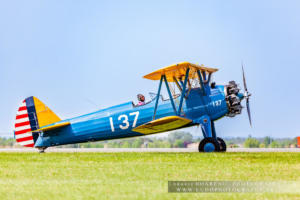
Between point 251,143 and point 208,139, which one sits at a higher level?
point 208,139

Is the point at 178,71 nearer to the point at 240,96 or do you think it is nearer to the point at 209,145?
the point at 240,96

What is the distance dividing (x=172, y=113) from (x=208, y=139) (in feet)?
6.02

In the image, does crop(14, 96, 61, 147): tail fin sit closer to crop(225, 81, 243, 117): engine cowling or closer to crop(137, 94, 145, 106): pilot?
crop(137, 94, 145, 106): pilot

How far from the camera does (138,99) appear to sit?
19.0 m

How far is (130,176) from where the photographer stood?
33.7ft

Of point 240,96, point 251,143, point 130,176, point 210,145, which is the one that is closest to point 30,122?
point 210,145

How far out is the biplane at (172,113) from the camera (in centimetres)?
1750

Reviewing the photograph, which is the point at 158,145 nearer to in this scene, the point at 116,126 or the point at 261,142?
the point at 261,142

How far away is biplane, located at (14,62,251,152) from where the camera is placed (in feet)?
57.4

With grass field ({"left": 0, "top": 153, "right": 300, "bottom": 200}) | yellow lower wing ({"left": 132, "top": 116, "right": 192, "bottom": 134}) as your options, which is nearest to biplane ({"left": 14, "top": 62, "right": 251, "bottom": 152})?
yellow lower wing ({"left": 132, "top": 116, "right": 192, "bottom": 134})

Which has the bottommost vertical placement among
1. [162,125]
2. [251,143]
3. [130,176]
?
[251,143]

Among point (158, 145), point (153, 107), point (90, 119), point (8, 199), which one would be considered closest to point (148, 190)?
point (8, 199)

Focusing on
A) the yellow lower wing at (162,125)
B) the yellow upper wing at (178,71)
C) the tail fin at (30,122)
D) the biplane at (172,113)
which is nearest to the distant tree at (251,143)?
the biplane at (172,113)

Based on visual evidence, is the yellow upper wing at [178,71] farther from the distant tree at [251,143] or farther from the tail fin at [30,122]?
the distant tree at [251,143]
